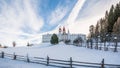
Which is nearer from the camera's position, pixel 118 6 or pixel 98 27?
pixel 118 6

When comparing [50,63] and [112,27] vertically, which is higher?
[112,27]

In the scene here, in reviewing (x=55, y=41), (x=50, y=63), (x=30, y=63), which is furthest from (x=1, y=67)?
(x=55, y=41)

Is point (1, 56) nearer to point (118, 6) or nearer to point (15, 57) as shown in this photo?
point (15, 57)

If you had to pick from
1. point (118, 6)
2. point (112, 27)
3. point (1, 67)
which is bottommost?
point (1, 67)

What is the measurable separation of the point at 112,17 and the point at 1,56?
225 ft

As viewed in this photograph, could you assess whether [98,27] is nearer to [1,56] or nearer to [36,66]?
[1,56]

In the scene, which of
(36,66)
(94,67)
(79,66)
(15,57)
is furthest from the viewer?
(15,57)

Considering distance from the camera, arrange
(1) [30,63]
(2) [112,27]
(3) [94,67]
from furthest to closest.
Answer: (2) [112,27]
(1) [30,63]
(3) [94,67]

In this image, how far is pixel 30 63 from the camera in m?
42.8

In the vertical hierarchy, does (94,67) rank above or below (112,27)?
below

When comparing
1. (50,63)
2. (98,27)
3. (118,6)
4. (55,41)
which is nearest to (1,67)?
(50,63)

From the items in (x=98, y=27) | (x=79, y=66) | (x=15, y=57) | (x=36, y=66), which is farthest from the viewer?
(x=98, y=27)

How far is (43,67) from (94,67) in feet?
28.2

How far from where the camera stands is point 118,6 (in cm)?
11238
